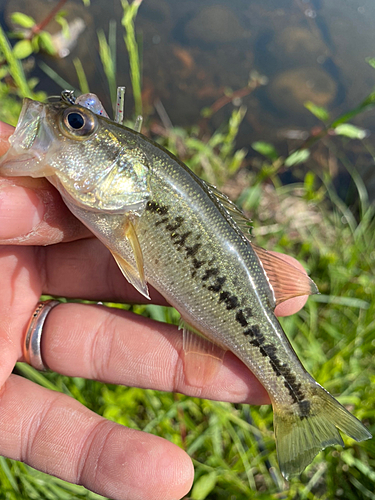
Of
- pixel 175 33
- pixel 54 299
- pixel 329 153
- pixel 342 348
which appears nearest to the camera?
pixel 54 299

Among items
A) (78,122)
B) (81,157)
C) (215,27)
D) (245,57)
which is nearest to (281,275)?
(81,157)

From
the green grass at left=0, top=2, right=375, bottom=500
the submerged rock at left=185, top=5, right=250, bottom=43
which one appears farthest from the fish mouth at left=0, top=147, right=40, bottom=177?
the submerged rock at left=185, top=5, right=250, bottom=43

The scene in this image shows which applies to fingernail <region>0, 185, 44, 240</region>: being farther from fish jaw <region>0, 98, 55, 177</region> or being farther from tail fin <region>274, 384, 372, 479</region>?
tail fin <region>274, 384, 372, 479</region>

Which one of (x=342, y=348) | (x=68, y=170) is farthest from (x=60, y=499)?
(x=342, y=348)

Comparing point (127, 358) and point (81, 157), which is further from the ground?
point (81, 157)

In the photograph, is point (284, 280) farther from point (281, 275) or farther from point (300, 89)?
point (300, 89)

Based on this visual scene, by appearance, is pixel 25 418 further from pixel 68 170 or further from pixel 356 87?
pixel 356 87

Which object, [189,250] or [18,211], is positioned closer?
[18,211]
